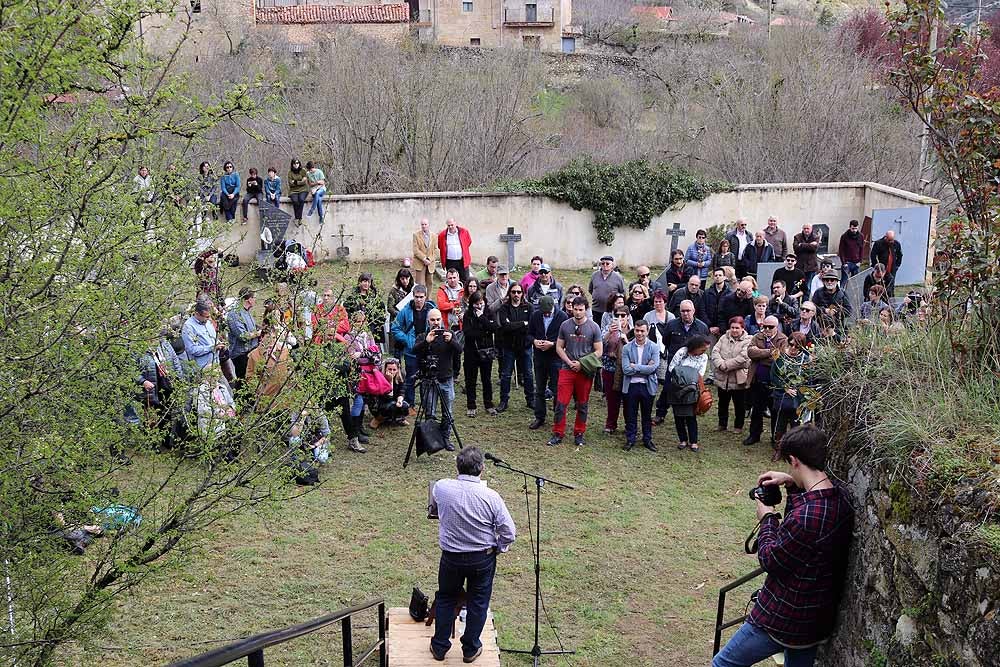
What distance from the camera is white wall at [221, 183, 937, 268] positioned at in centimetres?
2119

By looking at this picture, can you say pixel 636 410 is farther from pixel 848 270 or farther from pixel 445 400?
pixel 848 270

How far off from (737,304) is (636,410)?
2.27 meters

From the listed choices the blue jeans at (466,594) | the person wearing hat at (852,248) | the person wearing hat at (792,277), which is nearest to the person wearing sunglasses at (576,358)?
the person wearing hat at (792,277)

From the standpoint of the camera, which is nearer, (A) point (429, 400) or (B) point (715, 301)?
(A) point (429, 400)

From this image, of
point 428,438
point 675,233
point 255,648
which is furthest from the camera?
point 675,233

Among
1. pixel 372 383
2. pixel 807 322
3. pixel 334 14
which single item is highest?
pixel 334 14

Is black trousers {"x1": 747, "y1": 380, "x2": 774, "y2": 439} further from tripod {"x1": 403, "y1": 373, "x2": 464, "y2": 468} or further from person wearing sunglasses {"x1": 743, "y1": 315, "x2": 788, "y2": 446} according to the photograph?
tripod {"x1": 403, "y1": 373, "x2": 464, "y2": 468}

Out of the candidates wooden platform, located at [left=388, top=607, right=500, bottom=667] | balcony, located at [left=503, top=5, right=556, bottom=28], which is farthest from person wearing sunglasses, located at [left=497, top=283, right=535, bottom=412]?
balcony, located at [left=503, top=5, right=556, bottom=28]

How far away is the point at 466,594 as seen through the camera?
23.2ft

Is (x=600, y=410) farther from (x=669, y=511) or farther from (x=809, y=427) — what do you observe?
(x=809, y=427)

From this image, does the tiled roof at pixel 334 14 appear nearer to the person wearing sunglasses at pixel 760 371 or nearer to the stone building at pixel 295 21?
the stone building at pixel 295 21

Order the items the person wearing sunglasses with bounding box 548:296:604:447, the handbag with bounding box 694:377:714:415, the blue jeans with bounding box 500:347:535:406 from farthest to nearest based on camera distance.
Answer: the blue jeans with bounding box 500:347:535:406 → the person wearing sunglasses with bounding box 548:296:604:447 → the handbag with bounding box 694:377:714:415

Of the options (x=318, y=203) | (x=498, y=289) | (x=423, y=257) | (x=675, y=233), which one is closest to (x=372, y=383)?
(x=498, y=289)

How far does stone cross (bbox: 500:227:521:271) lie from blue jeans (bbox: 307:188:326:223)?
3.94m
